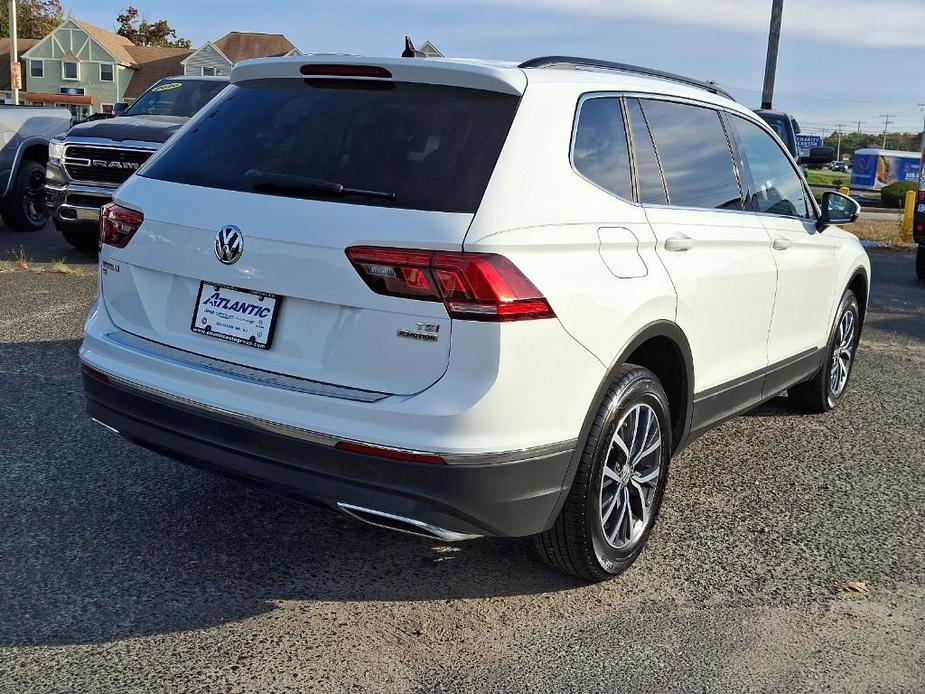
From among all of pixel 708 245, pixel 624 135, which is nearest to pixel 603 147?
pixel 624 135

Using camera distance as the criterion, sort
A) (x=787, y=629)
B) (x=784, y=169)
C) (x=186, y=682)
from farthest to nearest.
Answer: (x=784, y=169)
(x=787, y=629)
(x=186, y=682)

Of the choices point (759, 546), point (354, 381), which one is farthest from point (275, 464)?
point (759, 546)

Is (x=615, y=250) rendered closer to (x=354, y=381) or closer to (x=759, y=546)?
(x=354, y=381)

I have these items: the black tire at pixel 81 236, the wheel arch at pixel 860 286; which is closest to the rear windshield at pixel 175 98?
the black tire at pixel 81 236

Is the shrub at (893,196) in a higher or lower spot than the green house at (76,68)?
lower

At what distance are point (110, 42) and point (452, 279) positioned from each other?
8300 centimetres

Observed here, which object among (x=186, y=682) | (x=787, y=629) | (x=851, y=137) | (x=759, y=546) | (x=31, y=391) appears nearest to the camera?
(x=186, y=682)

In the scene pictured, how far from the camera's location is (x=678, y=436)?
4.27 metres

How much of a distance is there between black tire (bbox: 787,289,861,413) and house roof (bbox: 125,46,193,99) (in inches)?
3058

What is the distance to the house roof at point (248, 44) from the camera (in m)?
71.7

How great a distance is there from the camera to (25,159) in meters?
12.2

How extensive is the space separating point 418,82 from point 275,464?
1.34 m

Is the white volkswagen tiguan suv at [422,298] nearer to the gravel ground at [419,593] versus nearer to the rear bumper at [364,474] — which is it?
the rear bumper at [364,474]

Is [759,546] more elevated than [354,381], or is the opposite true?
[354,381]
